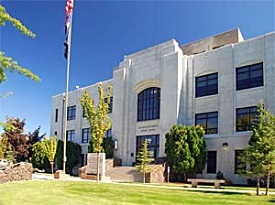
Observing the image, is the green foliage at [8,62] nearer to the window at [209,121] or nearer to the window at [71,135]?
Answer: the window at [209,121]

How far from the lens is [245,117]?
92.4ft

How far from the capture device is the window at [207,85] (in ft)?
102

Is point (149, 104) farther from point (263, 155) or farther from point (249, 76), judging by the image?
point (263, 155)

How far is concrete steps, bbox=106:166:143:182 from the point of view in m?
29.0

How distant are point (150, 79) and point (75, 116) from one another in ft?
54.0

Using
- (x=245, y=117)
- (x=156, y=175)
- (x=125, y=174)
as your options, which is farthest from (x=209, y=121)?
(x=125, y=174)

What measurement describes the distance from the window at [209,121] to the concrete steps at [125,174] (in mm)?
7334

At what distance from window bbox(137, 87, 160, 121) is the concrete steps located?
6.62 m

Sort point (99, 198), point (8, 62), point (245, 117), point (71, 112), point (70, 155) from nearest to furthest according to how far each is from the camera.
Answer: point (8, 62) → point (99, 198) → point (245, 117) → point (70, 155) → point (71, 112)

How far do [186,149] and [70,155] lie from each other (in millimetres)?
18779

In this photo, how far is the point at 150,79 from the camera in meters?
36.0

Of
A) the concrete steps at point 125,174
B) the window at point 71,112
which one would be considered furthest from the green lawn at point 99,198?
the window at point 71,112

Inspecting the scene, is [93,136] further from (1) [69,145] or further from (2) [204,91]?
(1) [69,145]

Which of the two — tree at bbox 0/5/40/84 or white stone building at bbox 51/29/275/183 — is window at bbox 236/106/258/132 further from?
tree at bbox 0/5/40/84
